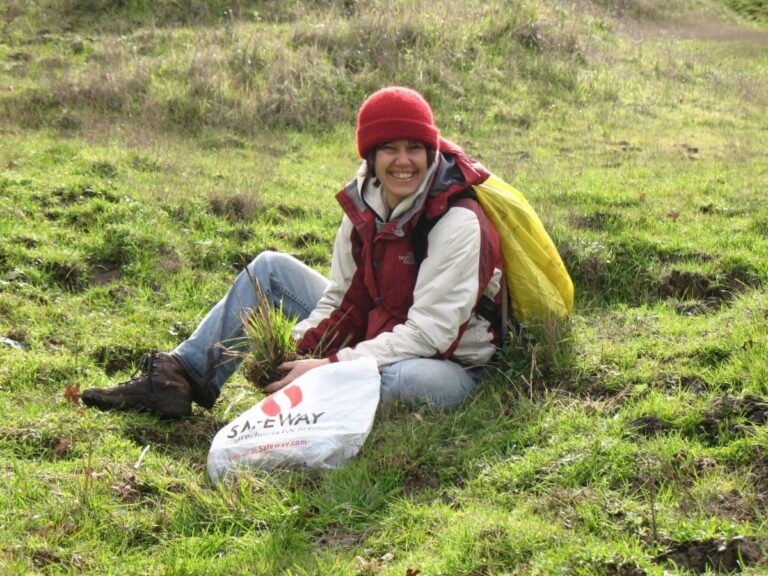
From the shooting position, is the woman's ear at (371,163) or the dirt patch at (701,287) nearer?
the woman's ear at (371,163)

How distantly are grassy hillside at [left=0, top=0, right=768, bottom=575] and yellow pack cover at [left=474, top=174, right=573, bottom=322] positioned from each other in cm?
16

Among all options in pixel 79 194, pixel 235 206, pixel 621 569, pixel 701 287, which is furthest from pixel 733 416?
pixel 79 194

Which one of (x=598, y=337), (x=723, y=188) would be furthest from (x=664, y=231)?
(x=598, y=337)

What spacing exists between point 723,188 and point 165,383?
5.70 m

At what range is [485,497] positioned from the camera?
12.0ft

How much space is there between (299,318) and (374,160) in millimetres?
1087

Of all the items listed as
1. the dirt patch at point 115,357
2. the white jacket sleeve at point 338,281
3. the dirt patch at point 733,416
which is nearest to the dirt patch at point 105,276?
the dirt patch at point 115,357

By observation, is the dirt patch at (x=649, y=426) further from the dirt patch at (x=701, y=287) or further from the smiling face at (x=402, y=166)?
the dirt patch at (x=701, y=287)

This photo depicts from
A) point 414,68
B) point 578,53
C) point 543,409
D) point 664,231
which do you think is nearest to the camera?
point 543,409

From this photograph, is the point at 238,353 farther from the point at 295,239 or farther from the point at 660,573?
the point at 295,239

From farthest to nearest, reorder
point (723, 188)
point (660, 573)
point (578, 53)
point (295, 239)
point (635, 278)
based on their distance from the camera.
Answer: point (578, 53)
point (723, 188)
point (295, 239)
point (635, 278)
point (660, 573)

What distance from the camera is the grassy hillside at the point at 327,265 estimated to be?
345 centimetres

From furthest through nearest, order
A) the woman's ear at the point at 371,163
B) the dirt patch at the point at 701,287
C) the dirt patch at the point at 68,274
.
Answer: the dirt patch at the point at 68,274 → the dirt patch at the point at 701,287 → the woman's ear at the point at 371,163

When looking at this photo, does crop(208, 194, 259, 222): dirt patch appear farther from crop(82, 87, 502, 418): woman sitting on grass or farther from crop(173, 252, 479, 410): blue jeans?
crop(82, 87, 502, 418): woman sitting on grass
